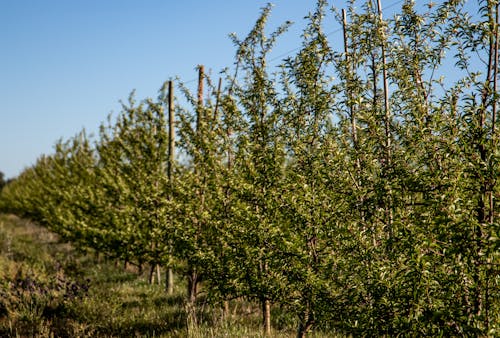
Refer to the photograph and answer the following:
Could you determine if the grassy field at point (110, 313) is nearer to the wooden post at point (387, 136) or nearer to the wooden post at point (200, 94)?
the wooden post at point (387, 136)

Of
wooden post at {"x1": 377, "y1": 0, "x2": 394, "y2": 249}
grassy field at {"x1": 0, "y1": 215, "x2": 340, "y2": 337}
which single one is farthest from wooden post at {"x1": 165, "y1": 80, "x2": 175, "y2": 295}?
wooden post at {"x1": 377, "y1": 0, "x2": 394, "y2": 249}

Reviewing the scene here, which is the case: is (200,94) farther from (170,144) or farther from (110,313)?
(110,313)

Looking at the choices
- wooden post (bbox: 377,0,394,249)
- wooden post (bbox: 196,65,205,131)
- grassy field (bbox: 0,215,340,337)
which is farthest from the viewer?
wooden post (bbox: 196,65,205,131)

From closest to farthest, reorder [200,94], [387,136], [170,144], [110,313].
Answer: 1. [387,136]
2. [110,313]
3. [200,94]
4. [170,144]

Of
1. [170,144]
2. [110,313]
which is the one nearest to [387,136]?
[110,313]

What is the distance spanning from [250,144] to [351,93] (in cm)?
244

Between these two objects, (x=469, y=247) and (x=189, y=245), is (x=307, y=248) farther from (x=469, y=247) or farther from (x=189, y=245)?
(x=189, y=245)

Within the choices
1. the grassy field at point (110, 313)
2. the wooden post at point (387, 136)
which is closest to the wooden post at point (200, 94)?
the grassy field at point (110, 313)

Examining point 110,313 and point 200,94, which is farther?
point 200,94

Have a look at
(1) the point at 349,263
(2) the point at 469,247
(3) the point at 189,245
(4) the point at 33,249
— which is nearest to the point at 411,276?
(2) the point at 469,247

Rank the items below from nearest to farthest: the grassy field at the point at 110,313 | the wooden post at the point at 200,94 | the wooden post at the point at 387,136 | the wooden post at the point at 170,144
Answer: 1. the wooden post at the point at 387,136
2. the grassy field at the point at 110,313
3. the wooden post at the point at 200,94
4. the wooden post at the point at 170,144

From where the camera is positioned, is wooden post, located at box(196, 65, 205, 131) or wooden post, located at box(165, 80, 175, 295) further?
wooden post, located at box(165, 80, 175, 295)

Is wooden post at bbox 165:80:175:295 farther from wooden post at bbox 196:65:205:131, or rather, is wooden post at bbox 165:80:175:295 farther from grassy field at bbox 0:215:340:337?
wooden post at bbox 196:65:205:131

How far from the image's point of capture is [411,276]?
4.17 metres
